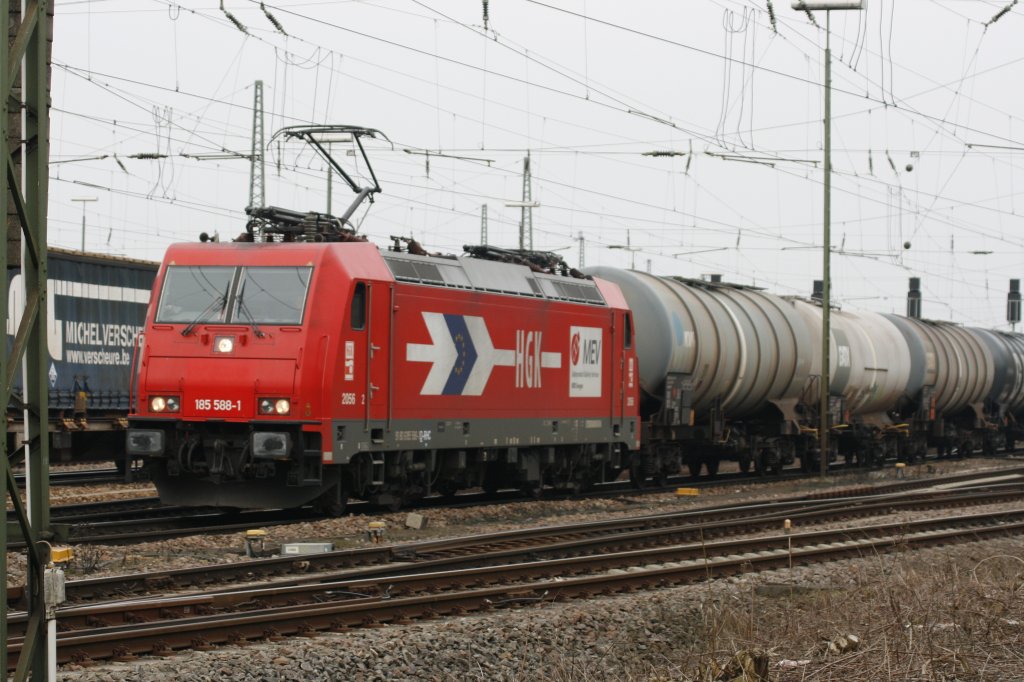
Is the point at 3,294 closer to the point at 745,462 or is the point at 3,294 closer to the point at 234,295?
the point at 234,295

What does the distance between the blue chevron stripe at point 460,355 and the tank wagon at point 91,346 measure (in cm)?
913

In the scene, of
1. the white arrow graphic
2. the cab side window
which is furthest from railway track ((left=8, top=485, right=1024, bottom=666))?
the cab side window

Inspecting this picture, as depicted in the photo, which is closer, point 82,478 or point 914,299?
point 82,478

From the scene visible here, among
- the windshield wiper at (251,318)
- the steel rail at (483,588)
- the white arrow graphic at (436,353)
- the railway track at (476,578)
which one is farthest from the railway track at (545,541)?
the windshield wiper at (251,318)

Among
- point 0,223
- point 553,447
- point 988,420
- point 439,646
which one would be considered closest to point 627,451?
point 553,447

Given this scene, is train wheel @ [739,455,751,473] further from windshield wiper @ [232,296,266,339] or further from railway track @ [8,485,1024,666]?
windshield wiper @ [232,296,266,339]

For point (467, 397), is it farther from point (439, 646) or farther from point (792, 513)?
point (439, 646)

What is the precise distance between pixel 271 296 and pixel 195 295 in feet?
3.54

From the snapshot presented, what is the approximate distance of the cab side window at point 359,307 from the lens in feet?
55.0

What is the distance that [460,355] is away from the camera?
62.3 feet

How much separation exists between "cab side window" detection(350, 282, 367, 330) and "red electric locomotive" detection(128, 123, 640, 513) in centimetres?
2

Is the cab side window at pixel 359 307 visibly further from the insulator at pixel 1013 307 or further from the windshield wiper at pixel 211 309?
the insulator at pixel 1013 307

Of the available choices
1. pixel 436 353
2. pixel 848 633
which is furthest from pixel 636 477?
pixel 848 633

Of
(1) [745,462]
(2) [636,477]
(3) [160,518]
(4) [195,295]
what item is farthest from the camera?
(1) [745,462]
